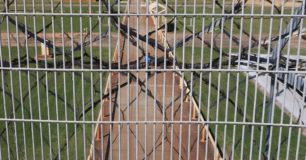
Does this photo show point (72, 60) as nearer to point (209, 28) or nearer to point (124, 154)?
point (209, 28)

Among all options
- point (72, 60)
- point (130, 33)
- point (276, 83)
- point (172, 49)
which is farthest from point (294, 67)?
point (72, 60)

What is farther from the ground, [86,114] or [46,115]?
[86,114]

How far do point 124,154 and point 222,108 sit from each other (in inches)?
188

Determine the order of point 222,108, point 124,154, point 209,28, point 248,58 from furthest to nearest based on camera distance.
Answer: point 222,108 → point 124,154 → point 209,28 → point 248,58

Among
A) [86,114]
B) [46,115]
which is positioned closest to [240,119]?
[86,114]

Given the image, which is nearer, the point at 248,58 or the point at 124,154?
the point at 248,58

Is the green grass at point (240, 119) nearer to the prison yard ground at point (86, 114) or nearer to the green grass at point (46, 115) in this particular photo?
the prison yard ground at point (86, 114)

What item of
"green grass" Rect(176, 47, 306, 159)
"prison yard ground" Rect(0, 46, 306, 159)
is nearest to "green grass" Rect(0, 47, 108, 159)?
"prison yard ground" Rect(0, 46, 306, 159)

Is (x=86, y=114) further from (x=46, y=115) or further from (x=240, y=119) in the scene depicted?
(x=240, y=119)

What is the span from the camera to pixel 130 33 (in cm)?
495

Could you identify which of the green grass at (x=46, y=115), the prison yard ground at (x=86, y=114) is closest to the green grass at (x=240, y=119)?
the prison yard ground at (x=86, y=114)

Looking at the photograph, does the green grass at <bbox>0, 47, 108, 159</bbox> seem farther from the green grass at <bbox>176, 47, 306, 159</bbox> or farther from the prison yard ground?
the green grass at <bbox>176, 47, 306, 159</bbox>

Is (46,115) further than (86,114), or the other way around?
(46,115)

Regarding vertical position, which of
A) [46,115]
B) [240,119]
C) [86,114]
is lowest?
[46,115]
